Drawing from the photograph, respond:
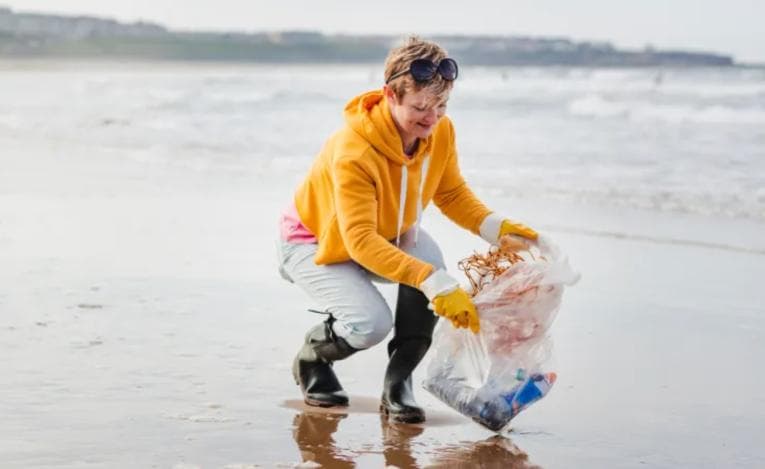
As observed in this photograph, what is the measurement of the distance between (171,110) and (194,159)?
11.3 metres

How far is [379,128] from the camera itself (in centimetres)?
400

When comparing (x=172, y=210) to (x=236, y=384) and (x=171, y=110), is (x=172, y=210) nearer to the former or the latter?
(x=236, y=384)

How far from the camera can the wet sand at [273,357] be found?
390cm

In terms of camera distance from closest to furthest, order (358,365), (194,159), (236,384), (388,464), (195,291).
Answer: (388,464) < (236,384) < (358,365) < (195,291) < (194,159)

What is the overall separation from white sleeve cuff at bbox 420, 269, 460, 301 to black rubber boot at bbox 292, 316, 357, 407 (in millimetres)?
545

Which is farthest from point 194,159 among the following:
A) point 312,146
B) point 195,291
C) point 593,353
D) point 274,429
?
point 274,429

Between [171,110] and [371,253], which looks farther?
[171,110]

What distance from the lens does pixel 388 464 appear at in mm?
3744

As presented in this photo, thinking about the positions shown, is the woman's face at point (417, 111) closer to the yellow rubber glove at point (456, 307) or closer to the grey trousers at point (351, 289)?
the grey trousers at point (351, 289)

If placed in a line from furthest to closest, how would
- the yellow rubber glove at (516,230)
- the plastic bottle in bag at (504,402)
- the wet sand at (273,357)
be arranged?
1. the yellow rubber glove at (516,230)
2. the plastic bottle in bag at (504,402)
3. the wet sand at (273,357)

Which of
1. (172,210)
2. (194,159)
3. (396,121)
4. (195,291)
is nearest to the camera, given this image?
→ (396,121)

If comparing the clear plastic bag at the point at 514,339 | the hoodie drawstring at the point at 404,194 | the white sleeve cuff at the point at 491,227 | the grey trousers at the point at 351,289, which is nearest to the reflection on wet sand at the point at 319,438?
the grey trousers at the point at 351,289

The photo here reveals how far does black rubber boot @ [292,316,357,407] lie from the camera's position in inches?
170

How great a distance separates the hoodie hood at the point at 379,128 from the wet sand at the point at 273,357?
85 centimetres
